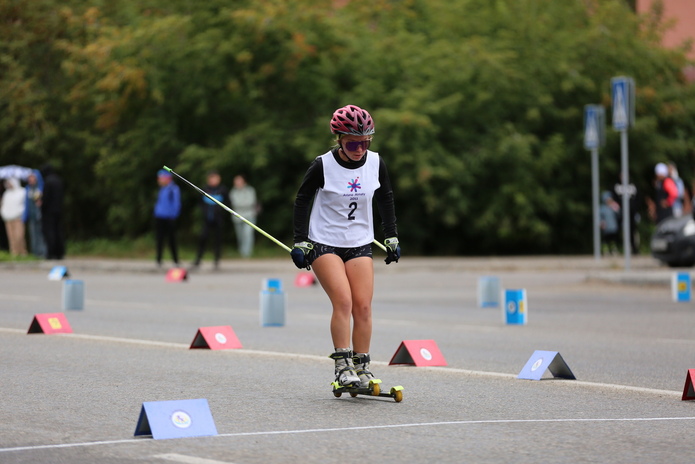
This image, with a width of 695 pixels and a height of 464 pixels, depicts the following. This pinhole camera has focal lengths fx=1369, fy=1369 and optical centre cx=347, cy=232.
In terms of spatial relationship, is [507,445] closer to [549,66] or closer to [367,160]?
[367,160]

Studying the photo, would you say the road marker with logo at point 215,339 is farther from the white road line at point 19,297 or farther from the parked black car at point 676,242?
the parked black car at point 676,242

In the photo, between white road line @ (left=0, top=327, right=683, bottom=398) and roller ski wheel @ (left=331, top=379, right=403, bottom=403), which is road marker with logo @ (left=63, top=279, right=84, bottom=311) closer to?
white road line @ (left=0, top=327, right=683, bottom=398)

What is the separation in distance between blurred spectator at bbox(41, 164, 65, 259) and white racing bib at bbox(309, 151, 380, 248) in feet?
66.9

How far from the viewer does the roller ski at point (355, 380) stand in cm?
846

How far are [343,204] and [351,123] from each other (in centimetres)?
54

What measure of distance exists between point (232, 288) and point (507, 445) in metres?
14.7

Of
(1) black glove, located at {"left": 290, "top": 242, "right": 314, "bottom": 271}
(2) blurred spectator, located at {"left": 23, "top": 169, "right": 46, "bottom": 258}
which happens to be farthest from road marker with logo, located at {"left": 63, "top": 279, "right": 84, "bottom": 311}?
(2) blurred spectator, located at {"left": 23, "top": 169, "right": 46, "bottom": 258}

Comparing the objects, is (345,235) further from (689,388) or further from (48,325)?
(48,325)

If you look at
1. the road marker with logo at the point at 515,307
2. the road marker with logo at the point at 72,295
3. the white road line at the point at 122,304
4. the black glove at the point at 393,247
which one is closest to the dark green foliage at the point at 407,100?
the white road line at the point at 122,304

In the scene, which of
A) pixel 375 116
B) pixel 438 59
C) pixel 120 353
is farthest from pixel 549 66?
pixel 120 353

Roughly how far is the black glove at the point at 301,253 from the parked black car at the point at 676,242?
655 inches

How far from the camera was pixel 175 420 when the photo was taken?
704cm

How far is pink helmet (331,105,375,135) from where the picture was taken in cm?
841

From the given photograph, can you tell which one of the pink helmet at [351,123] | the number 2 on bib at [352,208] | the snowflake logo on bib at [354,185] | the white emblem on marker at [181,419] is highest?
the pink helmet at [351,123]
